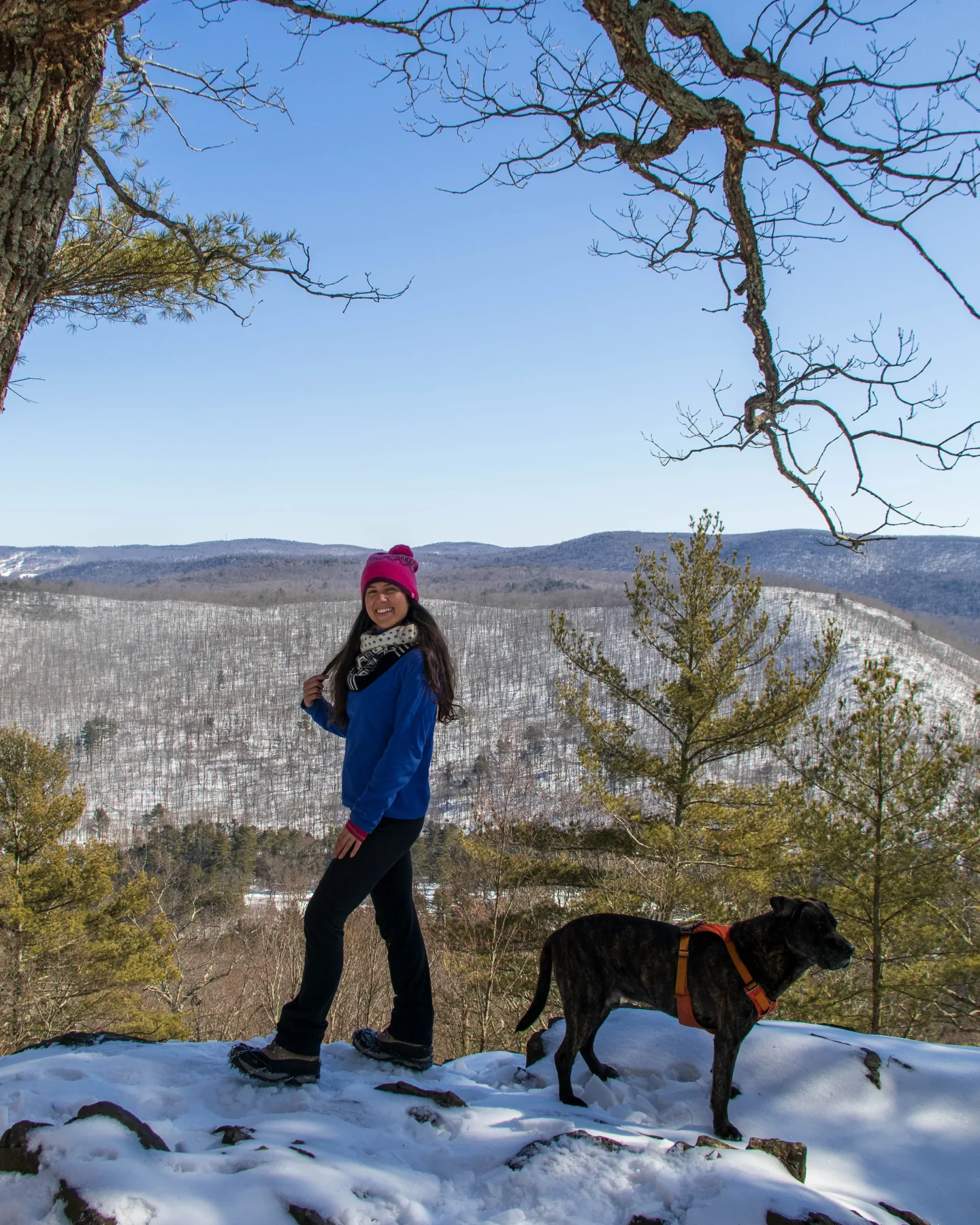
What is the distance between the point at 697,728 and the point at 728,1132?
8.72m

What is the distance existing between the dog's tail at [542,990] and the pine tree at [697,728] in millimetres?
7379

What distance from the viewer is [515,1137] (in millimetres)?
2371

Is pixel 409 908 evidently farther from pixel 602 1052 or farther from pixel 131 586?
pixel 131 586

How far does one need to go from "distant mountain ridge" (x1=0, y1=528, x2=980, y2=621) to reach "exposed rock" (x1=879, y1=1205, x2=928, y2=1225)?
121m

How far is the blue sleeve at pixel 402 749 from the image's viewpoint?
8.92ft

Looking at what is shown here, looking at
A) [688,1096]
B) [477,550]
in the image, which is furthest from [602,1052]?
[477,550]

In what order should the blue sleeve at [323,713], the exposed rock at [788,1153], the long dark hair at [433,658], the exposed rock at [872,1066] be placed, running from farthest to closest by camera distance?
the blue sleeve at [323,713] → the long dark hair at [433,658] → the exposed rock at [872,1066] → the exposed rock at [788,1153]

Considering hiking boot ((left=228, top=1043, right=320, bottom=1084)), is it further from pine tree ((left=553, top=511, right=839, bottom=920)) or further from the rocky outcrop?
pine tree ((left=553, top=511, right=839, bottom=920))

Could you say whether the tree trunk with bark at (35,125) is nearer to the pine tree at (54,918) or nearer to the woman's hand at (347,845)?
the woman's hand at (347,845)

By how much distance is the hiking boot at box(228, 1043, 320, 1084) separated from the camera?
8.79 ft

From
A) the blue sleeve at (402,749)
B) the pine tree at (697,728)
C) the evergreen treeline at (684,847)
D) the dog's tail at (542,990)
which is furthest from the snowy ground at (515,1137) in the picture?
the pine tree at (697,728)

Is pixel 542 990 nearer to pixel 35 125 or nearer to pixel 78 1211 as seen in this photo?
pixel 78 1211

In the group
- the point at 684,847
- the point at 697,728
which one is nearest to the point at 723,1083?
the point at 684,847

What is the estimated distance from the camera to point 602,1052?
3.15 m
